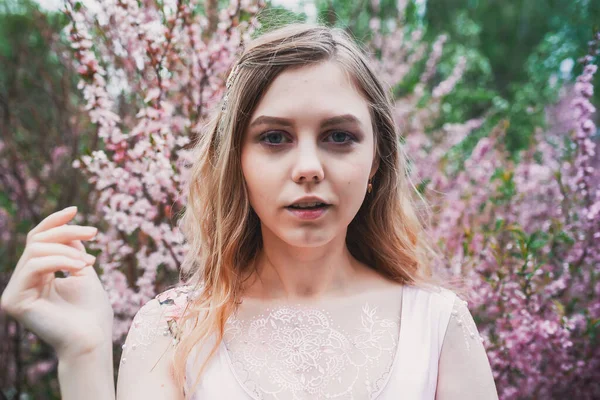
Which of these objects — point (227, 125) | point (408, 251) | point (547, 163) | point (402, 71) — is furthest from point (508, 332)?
point (402, 71)

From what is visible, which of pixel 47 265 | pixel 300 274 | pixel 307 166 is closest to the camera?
pixel 47 265

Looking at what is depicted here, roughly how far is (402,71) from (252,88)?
→ 9.91 ft

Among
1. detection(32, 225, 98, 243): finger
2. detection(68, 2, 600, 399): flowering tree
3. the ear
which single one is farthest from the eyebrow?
detection(68, 2, 600, 399): flowering tree

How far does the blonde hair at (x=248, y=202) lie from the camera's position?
143 centimetres

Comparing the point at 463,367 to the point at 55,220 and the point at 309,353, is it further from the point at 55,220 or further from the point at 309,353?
the point at 55,220

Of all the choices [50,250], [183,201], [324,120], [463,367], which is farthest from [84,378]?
[183,201]

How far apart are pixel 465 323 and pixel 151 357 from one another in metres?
0.78

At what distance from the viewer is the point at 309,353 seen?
A: 4.65ft

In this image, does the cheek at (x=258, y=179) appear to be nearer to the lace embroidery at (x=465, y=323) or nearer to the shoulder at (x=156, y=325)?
the shoulder at (x=156, y=325)

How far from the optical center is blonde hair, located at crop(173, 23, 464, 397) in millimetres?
1435

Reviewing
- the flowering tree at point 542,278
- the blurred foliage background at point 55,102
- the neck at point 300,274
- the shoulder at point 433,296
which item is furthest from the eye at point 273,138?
the flowering tree at point 542,278

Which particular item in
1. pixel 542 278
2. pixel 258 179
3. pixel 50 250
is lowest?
pixel 542 278

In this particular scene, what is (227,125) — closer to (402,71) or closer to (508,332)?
(508,332)

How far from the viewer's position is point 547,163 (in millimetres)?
3779
